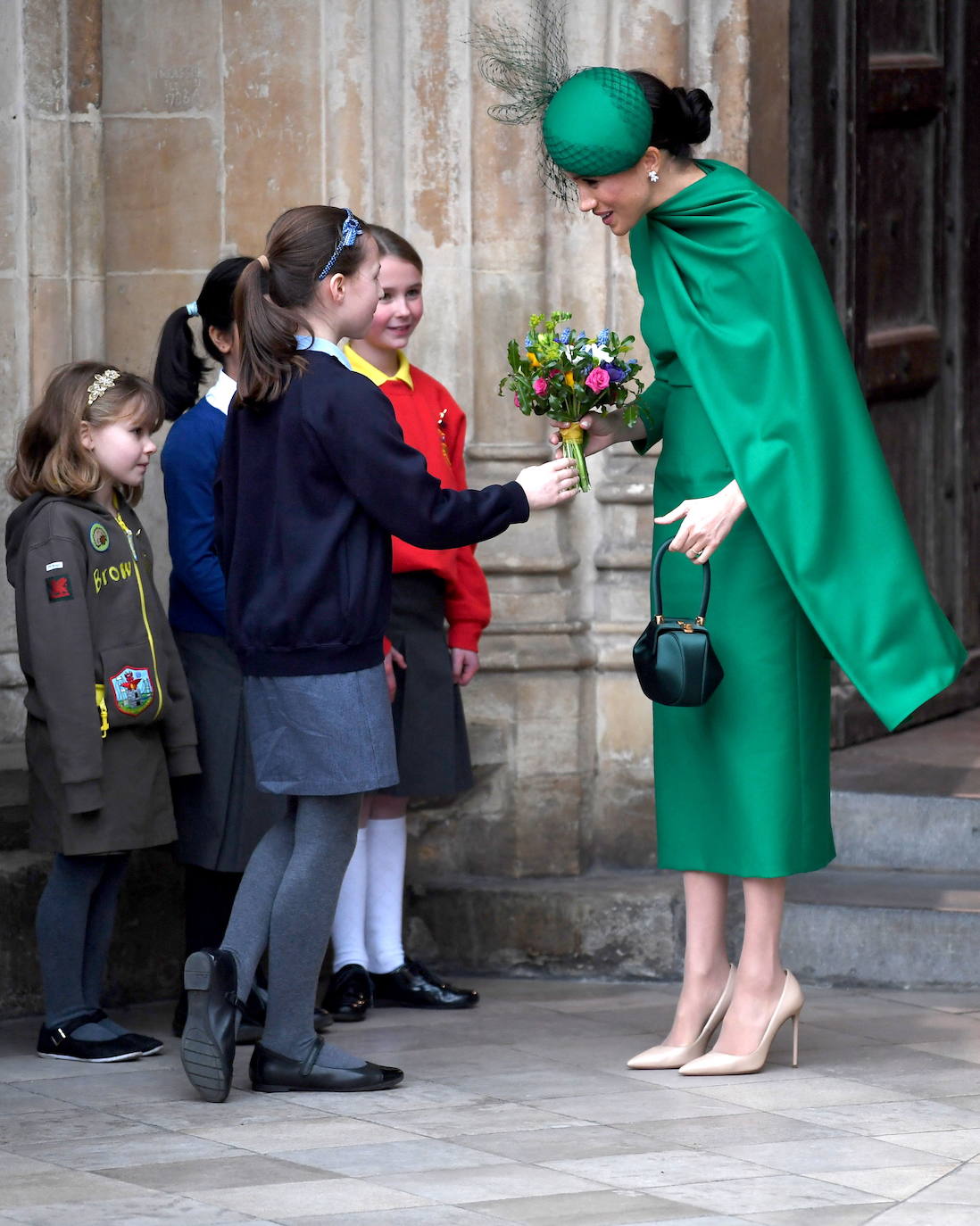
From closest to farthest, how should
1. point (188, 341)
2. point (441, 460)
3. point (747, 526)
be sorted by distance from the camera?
point (747, 526) → point (188, 341) → point (441, 460)

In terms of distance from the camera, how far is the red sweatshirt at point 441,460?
5043 millimetres

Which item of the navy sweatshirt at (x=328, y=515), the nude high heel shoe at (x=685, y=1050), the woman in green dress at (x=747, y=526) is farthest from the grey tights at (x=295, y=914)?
the woman in green dress at (x=747, y=526)

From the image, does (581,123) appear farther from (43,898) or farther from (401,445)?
(43,898)

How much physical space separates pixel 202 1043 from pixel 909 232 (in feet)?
11.5

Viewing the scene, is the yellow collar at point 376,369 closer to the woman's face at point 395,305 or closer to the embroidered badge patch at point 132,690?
the woman's face at point 395,305

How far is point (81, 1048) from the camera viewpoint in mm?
4574

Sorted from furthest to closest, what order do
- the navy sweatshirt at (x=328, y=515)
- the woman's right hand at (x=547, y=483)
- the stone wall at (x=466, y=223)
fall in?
1. the stone wall at (x=466, y=223)
2. the woman's right hand at (x=547, y=483)
3. the navy sweatshirt at (x=328, y=515)

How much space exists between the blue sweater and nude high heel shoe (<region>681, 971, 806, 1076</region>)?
4.36 feet

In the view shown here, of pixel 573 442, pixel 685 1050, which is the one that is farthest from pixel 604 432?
pixel 685 1050

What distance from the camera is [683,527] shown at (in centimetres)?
419

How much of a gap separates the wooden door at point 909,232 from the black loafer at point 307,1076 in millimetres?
2460

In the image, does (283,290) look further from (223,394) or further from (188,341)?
(188,341)

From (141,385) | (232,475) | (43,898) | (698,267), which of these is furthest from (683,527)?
(43,898)

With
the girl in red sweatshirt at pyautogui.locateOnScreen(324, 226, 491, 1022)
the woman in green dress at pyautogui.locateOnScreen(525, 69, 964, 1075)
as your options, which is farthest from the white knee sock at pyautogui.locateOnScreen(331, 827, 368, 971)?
the woman in green dress at pyautogui.locateOnScreen(525, 69, 964, 1075)
